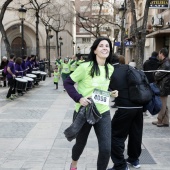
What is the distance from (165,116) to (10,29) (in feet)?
129

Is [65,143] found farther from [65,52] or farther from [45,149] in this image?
[65,52]

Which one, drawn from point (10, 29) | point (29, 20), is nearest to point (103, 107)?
point (29, 20)

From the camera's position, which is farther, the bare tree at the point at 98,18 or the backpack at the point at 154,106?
the bare tree at the point at 98,18

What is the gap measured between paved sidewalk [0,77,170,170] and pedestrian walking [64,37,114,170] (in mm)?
1075

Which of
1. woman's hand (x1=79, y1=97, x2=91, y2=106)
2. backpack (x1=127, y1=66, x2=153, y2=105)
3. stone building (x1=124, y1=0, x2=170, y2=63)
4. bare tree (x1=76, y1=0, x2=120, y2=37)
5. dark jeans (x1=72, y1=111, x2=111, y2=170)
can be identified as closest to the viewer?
woman's hand (x1=79, y1=97, x2=91, y2=106)

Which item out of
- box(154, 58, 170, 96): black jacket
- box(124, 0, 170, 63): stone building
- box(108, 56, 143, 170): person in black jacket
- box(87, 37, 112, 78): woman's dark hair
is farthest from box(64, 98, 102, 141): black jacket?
box(124, 0, 170, 63): stone building

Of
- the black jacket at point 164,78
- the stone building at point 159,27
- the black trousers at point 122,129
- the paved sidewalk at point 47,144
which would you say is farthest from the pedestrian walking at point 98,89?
the stone building at point 159,27

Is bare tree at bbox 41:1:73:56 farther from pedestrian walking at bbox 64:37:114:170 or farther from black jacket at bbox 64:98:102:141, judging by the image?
black jacket at bbox 64:98:102:141

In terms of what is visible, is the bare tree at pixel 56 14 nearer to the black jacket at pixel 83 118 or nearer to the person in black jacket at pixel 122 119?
the person in black jacket at pixel 122 119

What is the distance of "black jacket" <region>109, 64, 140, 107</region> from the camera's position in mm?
4805

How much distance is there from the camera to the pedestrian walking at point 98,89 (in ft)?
13.8

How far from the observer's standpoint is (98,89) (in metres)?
4.21

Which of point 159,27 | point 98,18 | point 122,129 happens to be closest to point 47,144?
point 122,129

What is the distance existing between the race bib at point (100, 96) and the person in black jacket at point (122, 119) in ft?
1.94
